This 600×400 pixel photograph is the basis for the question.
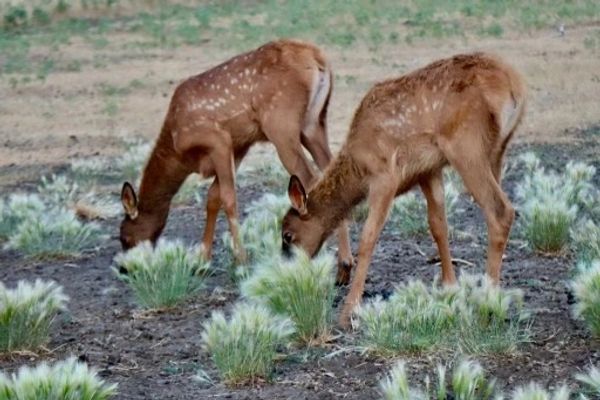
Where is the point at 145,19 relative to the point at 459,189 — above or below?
below

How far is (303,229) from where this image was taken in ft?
34.2

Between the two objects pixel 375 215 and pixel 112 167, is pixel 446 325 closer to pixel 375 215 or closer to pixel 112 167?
pixel 375 215

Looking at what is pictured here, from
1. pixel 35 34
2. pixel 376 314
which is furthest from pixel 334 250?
pixel 35 34

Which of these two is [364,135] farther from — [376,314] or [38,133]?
[38,133]

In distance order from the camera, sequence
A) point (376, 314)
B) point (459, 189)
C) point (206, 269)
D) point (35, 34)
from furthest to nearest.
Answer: point (35, 34)
point (459, 189)
point (206, 269)
point (376, 314)

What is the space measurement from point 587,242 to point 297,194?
7.72 ft

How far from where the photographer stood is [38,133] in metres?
24.1

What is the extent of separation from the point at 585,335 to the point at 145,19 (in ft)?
120

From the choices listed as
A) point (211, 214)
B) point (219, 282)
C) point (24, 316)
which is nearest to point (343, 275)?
point (219, 282)

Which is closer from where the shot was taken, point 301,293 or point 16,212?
point 301,293

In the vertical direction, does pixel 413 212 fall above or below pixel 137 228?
below

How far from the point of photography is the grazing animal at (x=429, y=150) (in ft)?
31.0

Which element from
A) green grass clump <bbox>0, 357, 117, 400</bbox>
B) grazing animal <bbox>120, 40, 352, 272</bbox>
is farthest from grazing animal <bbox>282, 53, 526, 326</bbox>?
green grass clump <bbox>0, 357, 117, 400</bbox>

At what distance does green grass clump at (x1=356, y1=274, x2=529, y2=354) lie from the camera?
8180mm
